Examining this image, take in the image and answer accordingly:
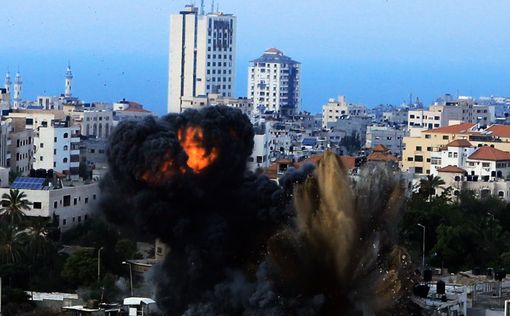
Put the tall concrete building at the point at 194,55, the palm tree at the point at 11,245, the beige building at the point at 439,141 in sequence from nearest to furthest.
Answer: the palm tree at the point at 11,245, the beige building at the point at 439,141, the tall concrete building at the point at 194,55

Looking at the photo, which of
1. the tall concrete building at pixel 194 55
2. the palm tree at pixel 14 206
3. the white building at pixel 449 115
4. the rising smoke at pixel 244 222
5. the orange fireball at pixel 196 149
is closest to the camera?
the rising smoke at pixel 244 222

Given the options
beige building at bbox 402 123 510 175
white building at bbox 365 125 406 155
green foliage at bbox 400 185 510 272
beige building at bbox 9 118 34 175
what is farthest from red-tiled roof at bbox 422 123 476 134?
green foliage at bbox 400 185 510 272

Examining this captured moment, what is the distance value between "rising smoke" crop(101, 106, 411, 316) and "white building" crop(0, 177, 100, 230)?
18.0 metres

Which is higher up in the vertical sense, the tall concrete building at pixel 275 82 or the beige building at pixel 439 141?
the tall concrete building at pixel 275 82

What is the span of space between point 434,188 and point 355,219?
29.9m

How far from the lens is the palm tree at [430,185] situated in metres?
58.1

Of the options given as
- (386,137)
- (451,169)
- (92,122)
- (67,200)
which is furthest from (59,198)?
(386,137)

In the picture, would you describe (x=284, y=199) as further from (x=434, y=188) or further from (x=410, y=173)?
(x=410, y=173)

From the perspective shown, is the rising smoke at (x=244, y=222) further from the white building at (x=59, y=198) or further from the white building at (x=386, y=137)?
the white building at (x=386, y=137)

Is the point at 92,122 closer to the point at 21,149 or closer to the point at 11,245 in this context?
the point at 21,149

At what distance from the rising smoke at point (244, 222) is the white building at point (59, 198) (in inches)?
709

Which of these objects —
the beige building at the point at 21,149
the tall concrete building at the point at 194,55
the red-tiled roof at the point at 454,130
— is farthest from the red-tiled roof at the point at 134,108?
the beige building at the point at 21,149

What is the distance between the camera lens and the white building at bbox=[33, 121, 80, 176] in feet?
220

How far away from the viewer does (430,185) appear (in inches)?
2359
